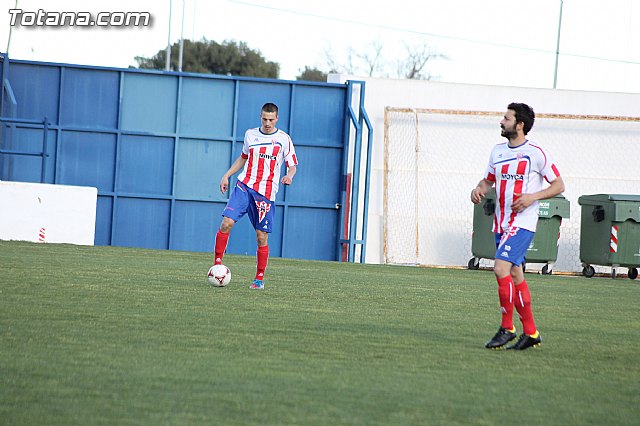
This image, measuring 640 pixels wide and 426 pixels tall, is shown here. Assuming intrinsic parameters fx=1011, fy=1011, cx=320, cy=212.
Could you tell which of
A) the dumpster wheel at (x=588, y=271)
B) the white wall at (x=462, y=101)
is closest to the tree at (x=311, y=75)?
the white wall at (x=462, y=101)

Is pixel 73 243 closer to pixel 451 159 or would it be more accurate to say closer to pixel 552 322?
pixel 451 159

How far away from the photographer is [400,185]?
76.8ft

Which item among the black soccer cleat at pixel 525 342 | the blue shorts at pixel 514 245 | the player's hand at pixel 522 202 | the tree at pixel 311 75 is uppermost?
the tree at pixel 311 75

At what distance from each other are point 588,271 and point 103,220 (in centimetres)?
1068

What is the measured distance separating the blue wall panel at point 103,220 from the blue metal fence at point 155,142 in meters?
0.02

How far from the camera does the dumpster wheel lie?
71.5 feet

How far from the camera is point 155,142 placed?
2262 cm

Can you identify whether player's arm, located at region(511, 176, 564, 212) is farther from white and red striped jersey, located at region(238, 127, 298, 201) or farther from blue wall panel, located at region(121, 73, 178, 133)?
blue wall panel, located at region(121, 73, 178, 133)

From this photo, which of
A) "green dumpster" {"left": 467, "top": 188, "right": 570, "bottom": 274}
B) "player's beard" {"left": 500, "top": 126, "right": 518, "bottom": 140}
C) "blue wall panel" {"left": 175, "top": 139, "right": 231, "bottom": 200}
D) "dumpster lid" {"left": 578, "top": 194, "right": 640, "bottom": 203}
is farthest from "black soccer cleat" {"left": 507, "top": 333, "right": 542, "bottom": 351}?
"blue wall panel" {"left": 175, "top": 139, "right": 231, "bottom": 200}

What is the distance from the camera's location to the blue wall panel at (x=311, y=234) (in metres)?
22.9

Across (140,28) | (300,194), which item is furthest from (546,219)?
(140,28)

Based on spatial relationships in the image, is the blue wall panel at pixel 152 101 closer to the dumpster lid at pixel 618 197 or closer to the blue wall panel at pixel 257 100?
the blue wall panel at pixel 257 100

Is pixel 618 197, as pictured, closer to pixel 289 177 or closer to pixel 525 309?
pixel 289 177

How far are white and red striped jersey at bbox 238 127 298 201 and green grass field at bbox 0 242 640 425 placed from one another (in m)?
1.21
